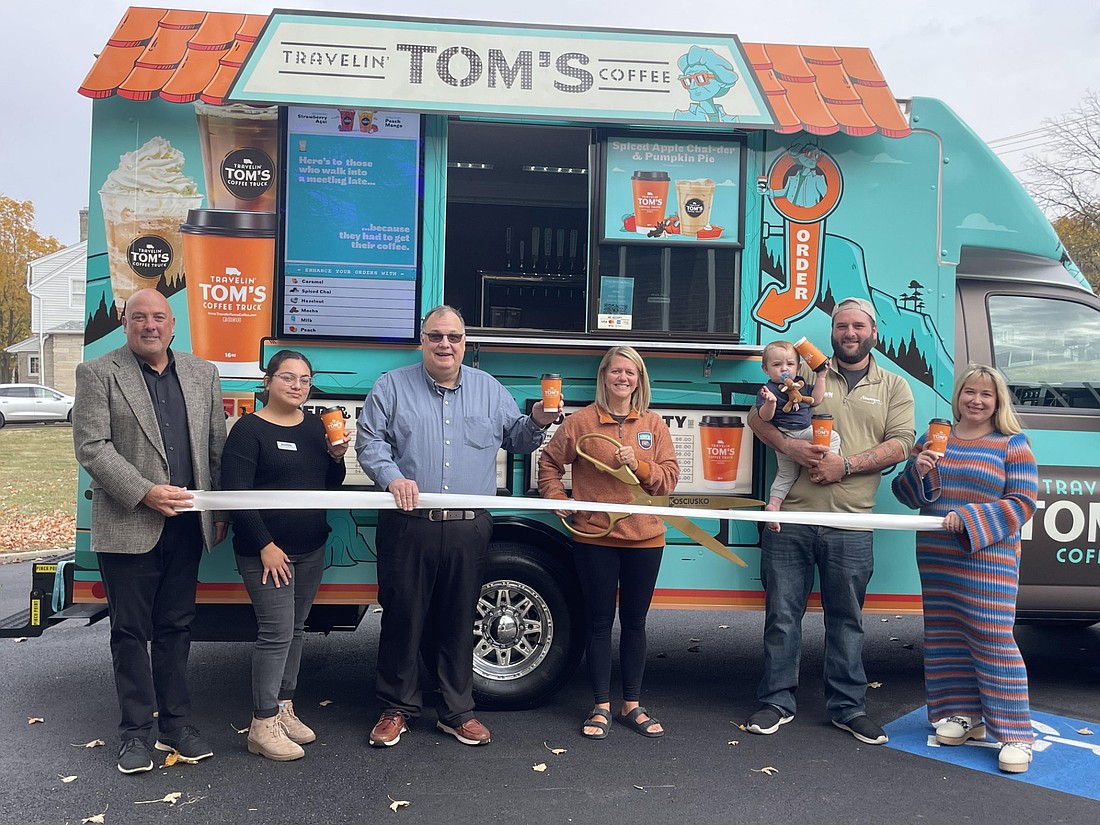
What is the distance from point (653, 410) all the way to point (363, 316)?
1529 millimetres

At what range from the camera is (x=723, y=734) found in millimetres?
4449

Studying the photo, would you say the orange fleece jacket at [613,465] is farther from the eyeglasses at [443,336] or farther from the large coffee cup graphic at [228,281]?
the large coffee cup graphic at [228,281]

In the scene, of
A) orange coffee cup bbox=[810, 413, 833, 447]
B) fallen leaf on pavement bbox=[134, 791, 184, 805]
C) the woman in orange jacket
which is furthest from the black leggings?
fallen leaf on pavement bbox=[134, 791, 184, 805]

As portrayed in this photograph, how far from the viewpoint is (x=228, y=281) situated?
4422mm

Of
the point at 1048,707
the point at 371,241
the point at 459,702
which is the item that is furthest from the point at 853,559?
the point at 371,241

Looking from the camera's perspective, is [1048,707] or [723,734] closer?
[723,734]

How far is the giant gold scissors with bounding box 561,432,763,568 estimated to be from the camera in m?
4.19

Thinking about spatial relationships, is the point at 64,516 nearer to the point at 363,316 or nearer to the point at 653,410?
the point at 363,316

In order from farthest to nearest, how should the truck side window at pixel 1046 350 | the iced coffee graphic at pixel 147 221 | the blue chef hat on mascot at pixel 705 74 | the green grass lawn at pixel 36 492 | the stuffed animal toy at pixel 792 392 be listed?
the green grass lawn at pixel 36 492 → the truck side window at pixel 1046 350 → the blue chef hat on mascot at pixel 705 74 → the iced coffee graphic at pixel 147 221 → the stuffed animal toy at pixel 792 392

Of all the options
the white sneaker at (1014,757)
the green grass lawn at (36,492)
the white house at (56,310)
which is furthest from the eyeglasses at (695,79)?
the white house at (56,310)

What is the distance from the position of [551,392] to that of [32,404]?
2730 centimetres

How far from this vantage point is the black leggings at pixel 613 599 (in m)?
4.25

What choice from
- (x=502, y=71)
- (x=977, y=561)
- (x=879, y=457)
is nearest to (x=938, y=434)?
(x=879, y=457)

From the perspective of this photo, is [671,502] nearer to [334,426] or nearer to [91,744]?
[334,426]
